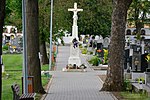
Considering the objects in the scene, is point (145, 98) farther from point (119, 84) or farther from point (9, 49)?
point (9, 49)

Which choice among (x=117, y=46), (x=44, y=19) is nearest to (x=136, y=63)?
(x=117, y=46)

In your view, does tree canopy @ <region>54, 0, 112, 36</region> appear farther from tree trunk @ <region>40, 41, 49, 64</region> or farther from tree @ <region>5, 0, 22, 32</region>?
tree @ <region>5, 0, 22, 32</region>

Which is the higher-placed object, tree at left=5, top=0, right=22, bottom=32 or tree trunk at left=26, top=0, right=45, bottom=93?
tree at left=5, top=0, right=22, bottom=32

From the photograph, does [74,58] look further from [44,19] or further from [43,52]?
[43,52]

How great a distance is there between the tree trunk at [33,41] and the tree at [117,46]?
3.06 meters

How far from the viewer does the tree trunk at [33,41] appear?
20.8 metres

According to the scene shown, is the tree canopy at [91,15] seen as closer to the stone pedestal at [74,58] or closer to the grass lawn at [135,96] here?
the stone pedestal at [74,58]

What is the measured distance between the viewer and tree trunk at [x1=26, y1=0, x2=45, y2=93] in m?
20.8

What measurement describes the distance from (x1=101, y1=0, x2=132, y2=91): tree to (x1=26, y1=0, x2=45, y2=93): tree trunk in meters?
3.06

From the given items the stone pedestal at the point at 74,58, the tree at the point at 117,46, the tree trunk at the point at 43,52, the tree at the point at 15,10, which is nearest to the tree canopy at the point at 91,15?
the tree trunk at the point at 43,52

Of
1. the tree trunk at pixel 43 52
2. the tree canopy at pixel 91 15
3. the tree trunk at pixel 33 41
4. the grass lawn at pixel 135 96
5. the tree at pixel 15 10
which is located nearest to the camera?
the grass lawn at pixel 135 96

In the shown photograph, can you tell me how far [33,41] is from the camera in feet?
69.4

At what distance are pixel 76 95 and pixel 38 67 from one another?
8.00ft

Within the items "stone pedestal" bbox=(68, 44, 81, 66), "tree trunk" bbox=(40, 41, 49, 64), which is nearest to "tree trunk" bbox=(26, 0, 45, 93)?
"stone pedestal" bbox=(68, 44, 81, 66)
